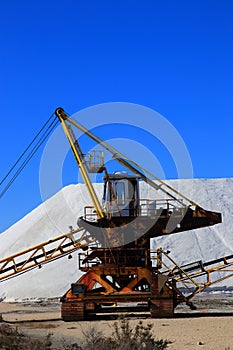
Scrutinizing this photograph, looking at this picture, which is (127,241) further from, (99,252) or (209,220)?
(209,220)

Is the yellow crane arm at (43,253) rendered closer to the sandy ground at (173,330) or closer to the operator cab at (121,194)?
the operator cab at (121,194)

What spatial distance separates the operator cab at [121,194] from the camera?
105 ft

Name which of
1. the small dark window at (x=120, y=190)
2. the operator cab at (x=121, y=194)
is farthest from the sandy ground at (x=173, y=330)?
the small dark window at (x=120, y=190)

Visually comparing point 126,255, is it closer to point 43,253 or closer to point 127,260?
point 127,260

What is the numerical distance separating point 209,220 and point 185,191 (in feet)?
212

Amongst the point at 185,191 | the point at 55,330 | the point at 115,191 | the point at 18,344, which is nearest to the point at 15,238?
the point at 185,191

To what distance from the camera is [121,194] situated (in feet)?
108

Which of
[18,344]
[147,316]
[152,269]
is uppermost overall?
[152,269]

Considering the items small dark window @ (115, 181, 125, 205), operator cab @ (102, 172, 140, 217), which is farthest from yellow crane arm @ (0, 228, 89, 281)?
small dark window @ (115, 181, 125, 205)

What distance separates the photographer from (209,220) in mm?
31141

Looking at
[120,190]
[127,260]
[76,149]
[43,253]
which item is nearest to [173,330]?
[127,260]

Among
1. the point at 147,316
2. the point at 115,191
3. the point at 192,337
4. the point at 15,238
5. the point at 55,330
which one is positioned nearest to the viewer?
the point at 192,337

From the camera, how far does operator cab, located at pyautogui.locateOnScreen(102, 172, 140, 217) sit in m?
31.9

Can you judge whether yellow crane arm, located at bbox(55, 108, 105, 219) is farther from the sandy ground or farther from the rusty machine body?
the sandy ground
